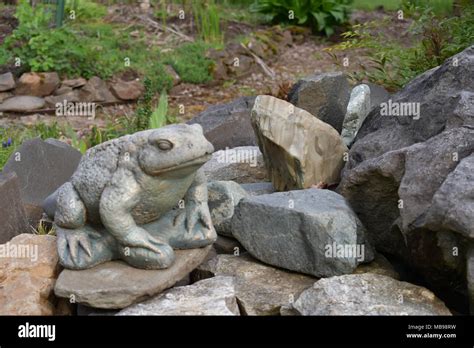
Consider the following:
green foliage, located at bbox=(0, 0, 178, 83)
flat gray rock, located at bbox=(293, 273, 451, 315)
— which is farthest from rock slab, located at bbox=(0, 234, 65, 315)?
green foliage, located at bbox=(0, 0, 178, 83)

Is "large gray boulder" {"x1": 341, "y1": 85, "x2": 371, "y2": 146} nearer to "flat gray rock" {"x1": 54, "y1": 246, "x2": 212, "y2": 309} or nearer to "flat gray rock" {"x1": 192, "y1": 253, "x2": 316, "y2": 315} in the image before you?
"flat gray rock" {"x1": 192, "y1": 253, "x2": 316, "y2": 315}

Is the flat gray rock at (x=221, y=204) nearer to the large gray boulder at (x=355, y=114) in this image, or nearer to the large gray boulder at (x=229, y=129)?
the large gray boulder at (x=355, y=114)

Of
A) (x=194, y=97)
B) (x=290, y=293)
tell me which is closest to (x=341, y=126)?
(x=290, y=293)

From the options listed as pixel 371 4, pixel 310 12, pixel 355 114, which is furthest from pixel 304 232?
pixel 371 4

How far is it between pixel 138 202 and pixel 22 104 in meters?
5.49

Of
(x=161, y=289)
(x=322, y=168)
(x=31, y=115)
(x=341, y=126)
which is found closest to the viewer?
(x=161, y=289)

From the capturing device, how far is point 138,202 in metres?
3.67

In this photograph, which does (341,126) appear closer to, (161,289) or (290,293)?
(290,293)

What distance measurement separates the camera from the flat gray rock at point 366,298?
3.53 metres

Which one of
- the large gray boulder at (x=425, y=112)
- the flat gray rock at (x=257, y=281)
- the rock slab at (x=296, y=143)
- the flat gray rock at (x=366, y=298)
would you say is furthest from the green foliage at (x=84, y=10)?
the flat gray rock at (x=366, y=298)

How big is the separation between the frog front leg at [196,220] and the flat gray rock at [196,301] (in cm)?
21

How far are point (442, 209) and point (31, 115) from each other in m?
6.27

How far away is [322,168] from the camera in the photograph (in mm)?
4734

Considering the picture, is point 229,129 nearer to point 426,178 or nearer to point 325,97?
point 325,97
